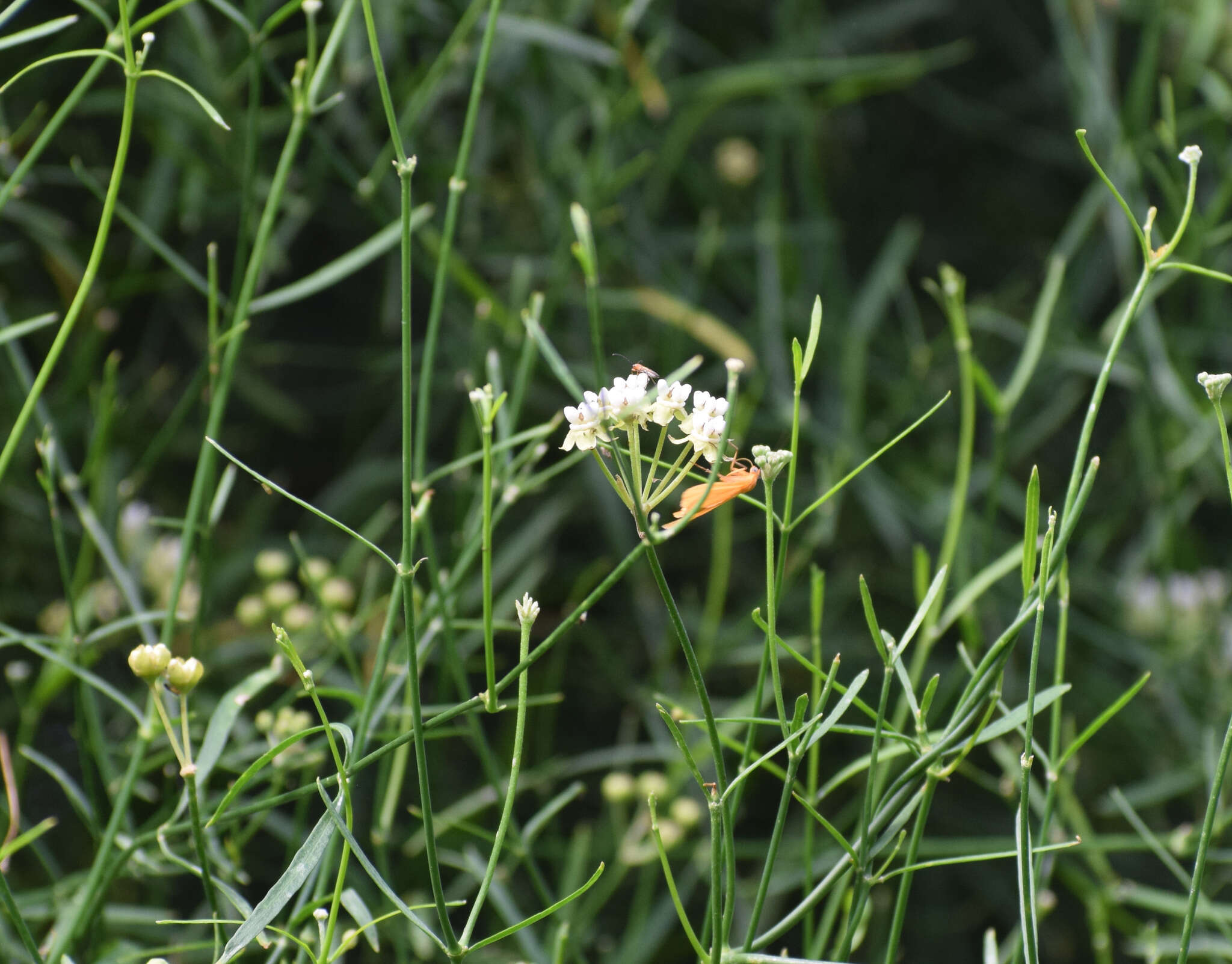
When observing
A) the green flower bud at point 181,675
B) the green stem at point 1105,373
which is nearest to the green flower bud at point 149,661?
the green flower bud at point 181,675

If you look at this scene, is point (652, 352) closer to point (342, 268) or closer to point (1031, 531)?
point (342, 268)

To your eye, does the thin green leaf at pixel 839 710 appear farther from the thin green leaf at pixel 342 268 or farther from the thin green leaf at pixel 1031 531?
the thin green leaf at pixel 342 268

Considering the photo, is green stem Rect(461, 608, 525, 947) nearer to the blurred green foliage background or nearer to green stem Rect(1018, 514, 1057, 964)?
green stem Rect(1018, 514, 1057, 964)

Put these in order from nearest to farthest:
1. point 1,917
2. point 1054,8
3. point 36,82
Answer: point 1,917, point 36,82, point 1054,8

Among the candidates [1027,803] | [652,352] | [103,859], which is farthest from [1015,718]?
[652,352]

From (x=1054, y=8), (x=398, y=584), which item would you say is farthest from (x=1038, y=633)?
(x=1054, y=8)

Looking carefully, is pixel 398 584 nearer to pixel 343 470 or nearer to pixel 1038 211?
pixel 343 470
